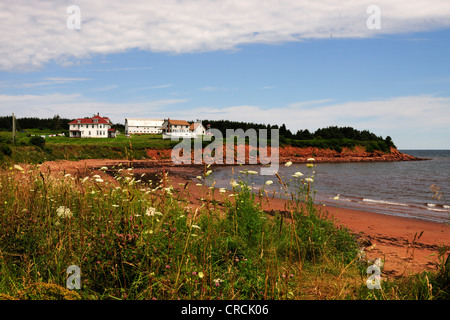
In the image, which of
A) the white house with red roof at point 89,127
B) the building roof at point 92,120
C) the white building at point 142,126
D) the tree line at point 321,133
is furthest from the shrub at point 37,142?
the tree line at point 321,133

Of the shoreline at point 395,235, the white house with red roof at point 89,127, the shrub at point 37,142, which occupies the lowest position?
the shoreline at point 395,235

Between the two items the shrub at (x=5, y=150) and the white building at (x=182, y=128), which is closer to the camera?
the shrub at (x=5, y=150)

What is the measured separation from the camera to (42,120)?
4013 inches

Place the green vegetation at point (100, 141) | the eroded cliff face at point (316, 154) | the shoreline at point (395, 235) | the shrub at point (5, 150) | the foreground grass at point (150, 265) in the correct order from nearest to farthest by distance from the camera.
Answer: the foreground grass at point (150, 265), the shoreline at point (395, 235), the shrub at point (5, 150), the green vegetation at point (100, 141), the eroded cliff face at point (316, 154)

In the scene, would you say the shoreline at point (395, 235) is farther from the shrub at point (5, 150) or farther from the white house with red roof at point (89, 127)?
the white house with red roof at point (89, 127)

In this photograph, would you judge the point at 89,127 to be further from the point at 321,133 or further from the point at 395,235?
the point at 395,235

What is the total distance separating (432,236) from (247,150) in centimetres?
5715

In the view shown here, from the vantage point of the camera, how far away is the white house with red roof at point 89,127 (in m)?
75.4

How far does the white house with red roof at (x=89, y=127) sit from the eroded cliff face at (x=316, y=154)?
29353 mm

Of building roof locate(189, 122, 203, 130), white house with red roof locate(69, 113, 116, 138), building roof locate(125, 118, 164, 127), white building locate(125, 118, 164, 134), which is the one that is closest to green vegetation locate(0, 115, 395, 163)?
white house with red roof locate(69, 113, 116, 138)

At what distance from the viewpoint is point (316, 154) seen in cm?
7850

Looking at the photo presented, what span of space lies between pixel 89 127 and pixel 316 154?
5709 cm

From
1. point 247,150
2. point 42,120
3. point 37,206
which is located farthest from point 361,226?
point 42,120
